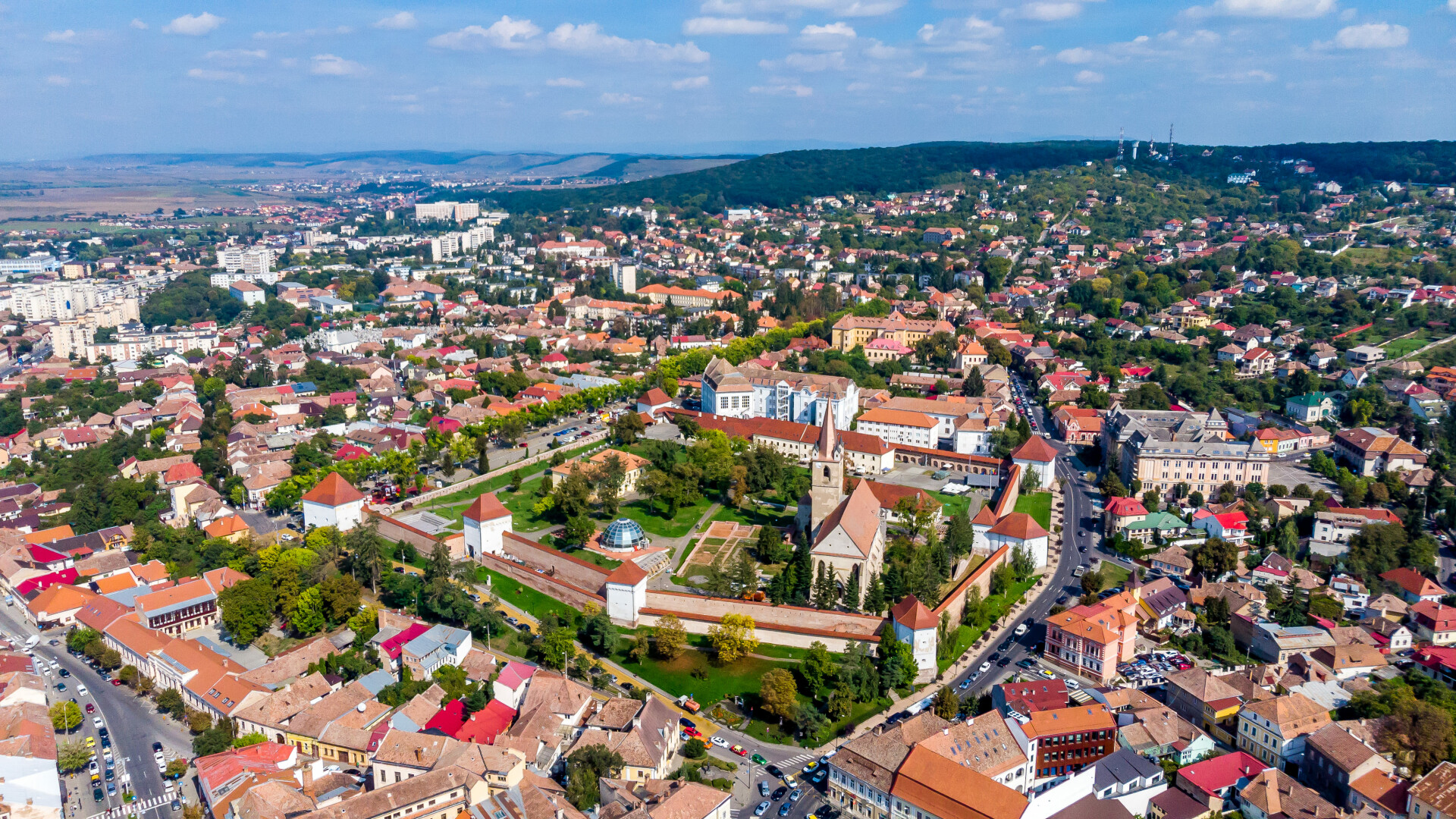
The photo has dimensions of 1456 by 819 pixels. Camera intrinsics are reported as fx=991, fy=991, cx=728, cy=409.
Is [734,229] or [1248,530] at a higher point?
[734,229]

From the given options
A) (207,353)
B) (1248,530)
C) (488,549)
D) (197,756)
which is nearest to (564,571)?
(488,549)

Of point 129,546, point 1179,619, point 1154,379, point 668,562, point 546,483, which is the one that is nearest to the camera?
point 1179,619

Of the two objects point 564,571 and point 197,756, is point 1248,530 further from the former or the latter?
point 197,756

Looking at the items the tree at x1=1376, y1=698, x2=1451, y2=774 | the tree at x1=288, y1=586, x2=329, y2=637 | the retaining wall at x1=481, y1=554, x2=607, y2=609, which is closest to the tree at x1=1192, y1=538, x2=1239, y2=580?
the tree at x1=1376, y1=698, x2=1451, y2=774

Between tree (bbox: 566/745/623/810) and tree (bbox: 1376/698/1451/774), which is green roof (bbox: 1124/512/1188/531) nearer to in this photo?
tree (bbox: 1376/698/1451/774)

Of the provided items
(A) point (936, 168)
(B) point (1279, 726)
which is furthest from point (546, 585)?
(A) point (936, 168)

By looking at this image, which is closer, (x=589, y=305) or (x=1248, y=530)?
(x=1248, y=530)

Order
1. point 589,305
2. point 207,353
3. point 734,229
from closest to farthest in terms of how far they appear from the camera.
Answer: point 207,353 → point 589,305 → point 734,229
